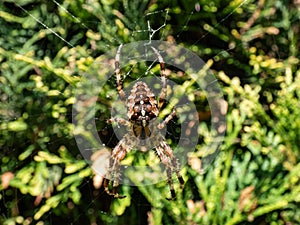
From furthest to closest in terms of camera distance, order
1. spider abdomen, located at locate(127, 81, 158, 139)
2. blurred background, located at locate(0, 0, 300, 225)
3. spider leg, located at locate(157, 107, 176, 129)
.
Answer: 1. blurred background, located at locate(0, 0, 300, 225)
2. spider leg, located at locate(157, 107, 176, 129)
3. spider abdomen, located at locate(127, 81, 158, 139)

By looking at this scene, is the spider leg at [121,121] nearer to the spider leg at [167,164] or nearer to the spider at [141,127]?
the spider at [141,127]

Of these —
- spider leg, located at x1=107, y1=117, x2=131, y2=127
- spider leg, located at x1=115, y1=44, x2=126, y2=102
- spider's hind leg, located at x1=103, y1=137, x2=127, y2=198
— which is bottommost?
spider's hind leg, located at x1=103, y1=137, x2=127, y2=198

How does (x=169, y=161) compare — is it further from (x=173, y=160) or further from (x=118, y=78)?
(x=118, y=78)

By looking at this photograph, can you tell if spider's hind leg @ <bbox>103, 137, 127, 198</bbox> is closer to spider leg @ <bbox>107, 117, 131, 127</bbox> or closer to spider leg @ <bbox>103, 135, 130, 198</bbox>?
spider leg @ <bbox>103, 135, 130, 198</bbox>

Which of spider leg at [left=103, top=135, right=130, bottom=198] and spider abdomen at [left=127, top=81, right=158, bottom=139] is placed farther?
spider leg at [left=103, top=135, right=130, bottom=198]

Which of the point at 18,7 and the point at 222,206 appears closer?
the point at 222,206

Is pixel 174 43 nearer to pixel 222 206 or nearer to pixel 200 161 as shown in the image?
pixel 200 161

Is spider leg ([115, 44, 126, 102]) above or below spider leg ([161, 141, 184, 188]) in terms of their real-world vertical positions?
above

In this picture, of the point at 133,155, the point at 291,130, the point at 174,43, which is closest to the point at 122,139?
the point at 133,155

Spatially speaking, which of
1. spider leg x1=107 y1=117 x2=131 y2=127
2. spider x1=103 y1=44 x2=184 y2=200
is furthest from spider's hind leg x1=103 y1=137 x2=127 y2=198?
spider leg x1=107 y1=117 x2=131 y2=127
